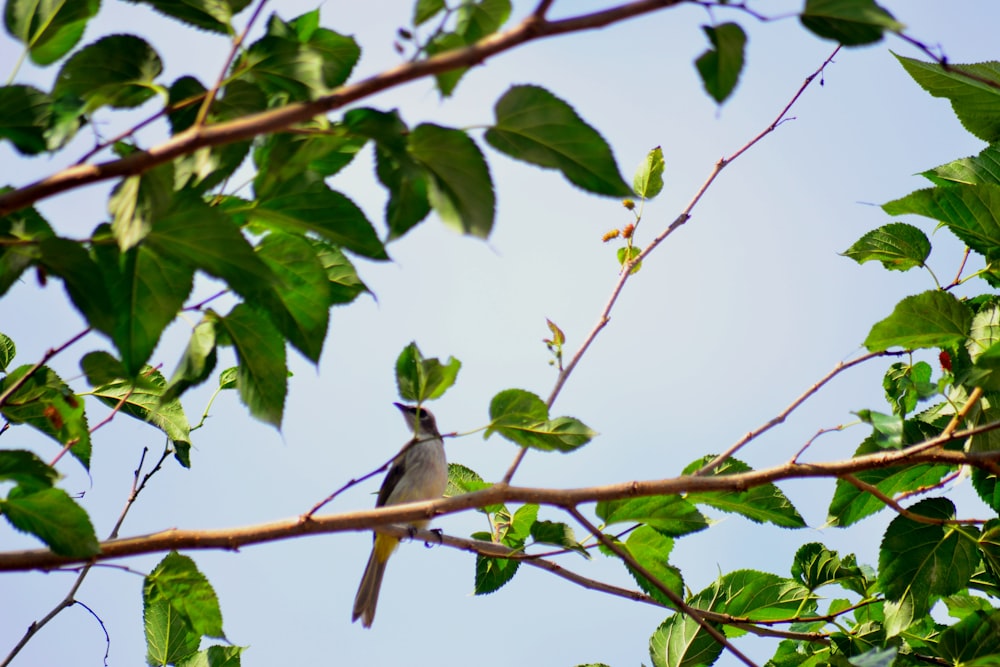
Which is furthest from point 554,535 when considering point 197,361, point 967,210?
point 967,210

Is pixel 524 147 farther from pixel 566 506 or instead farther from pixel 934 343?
pixel 934 343

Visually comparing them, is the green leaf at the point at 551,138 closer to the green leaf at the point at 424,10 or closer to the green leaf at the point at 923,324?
the green leaf at the point at 424,10

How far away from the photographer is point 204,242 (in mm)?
2094

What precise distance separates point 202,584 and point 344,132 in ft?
5.27

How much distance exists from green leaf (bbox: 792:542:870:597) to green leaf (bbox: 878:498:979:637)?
0.43 metres

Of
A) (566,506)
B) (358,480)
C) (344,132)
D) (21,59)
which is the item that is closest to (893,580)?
(566,506)

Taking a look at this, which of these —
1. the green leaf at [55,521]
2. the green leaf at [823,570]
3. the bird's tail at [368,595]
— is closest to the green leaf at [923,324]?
the green leaf at [823,570]

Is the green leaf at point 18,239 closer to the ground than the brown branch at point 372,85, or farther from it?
farther from it

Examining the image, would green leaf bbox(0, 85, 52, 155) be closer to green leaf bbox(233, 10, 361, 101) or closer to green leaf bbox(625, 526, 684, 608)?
green leaf bbox(233, 10, 361, 101)

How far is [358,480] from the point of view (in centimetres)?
254

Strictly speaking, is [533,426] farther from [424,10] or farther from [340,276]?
[424,10]

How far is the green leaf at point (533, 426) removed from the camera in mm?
2836

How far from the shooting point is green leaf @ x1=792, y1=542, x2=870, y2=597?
3.76m

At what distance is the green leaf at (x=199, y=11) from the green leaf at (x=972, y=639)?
298 cm
